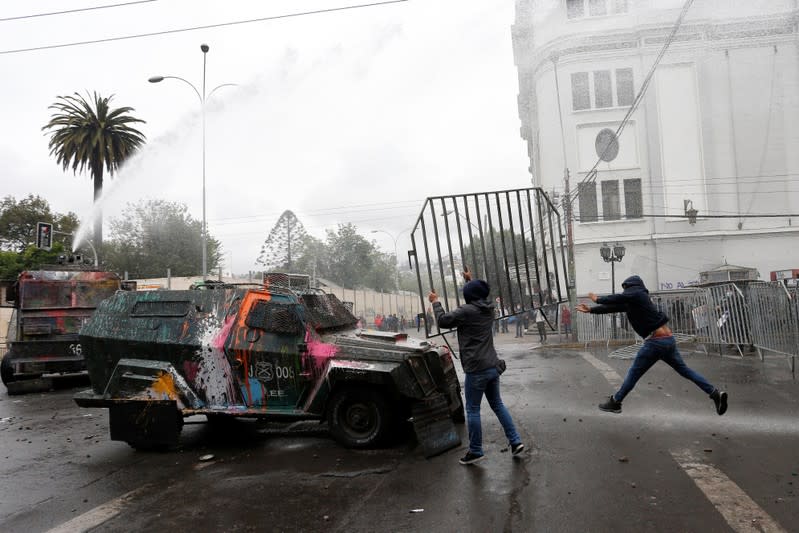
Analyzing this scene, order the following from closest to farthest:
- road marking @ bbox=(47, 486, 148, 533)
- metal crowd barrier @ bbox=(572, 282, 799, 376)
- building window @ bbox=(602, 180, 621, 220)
A: 1. road marking @ bbox=(47, 486, 148, 533)
2. metal crowd barrier @ bbox=(572, 282, 799, 376)
3. building window @ bbox=(602, 180, 621, 220)

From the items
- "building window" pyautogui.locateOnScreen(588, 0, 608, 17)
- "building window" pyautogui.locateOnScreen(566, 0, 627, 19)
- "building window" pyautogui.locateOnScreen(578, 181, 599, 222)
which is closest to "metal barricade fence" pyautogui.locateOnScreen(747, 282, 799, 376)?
"building window" pyautogui.locateOnScreen(566, 0, 627, 19)

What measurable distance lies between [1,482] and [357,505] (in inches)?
150

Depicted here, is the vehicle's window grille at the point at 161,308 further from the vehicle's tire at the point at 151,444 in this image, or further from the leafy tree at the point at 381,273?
the leafy tree at the point at 381,273

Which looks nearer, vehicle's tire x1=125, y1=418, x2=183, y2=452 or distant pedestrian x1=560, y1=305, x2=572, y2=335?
vehicle's tire x1=125, y1=418, x2=183, y2=452

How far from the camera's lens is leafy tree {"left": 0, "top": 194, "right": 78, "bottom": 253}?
41.8 meters

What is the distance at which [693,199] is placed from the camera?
2659 centimetres

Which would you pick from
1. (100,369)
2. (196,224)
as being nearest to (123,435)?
(100,369)

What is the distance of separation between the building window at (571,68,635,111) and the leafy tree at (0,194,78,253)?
35.7 m

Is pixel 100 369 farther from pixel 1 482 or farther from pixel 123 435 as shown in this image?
pixel 1 482

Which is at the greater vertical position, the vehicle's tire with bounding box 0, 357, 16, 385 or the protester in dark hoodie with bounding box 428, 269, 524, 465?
the protester in dark hoodie with bounding box 428, 269, 524, 465

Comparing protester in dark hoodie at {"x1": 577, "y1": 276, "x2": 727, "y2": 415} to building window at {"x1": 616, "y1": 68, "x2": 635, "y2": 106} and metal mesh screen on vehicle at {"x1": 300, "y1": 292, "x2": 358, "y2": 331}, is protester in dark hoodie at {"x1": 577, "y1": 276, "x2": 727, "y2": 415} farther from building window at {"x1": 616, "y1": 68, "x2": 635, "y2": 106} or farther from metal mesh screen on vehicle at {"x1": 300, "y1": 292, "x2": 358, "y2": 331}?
building window at {"x1": 616, "y1": 68, "x2": 635, "y2": 106}

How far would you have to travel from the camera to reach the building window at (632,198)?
2855 cm

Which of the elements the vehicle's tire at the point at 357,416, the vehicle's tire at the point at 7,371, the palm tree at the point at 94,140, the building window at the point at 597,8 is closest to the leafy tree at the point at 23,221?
the palm tree at the point at 94,140

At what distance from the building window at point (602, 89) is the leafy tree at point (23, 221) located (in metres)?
35.7
